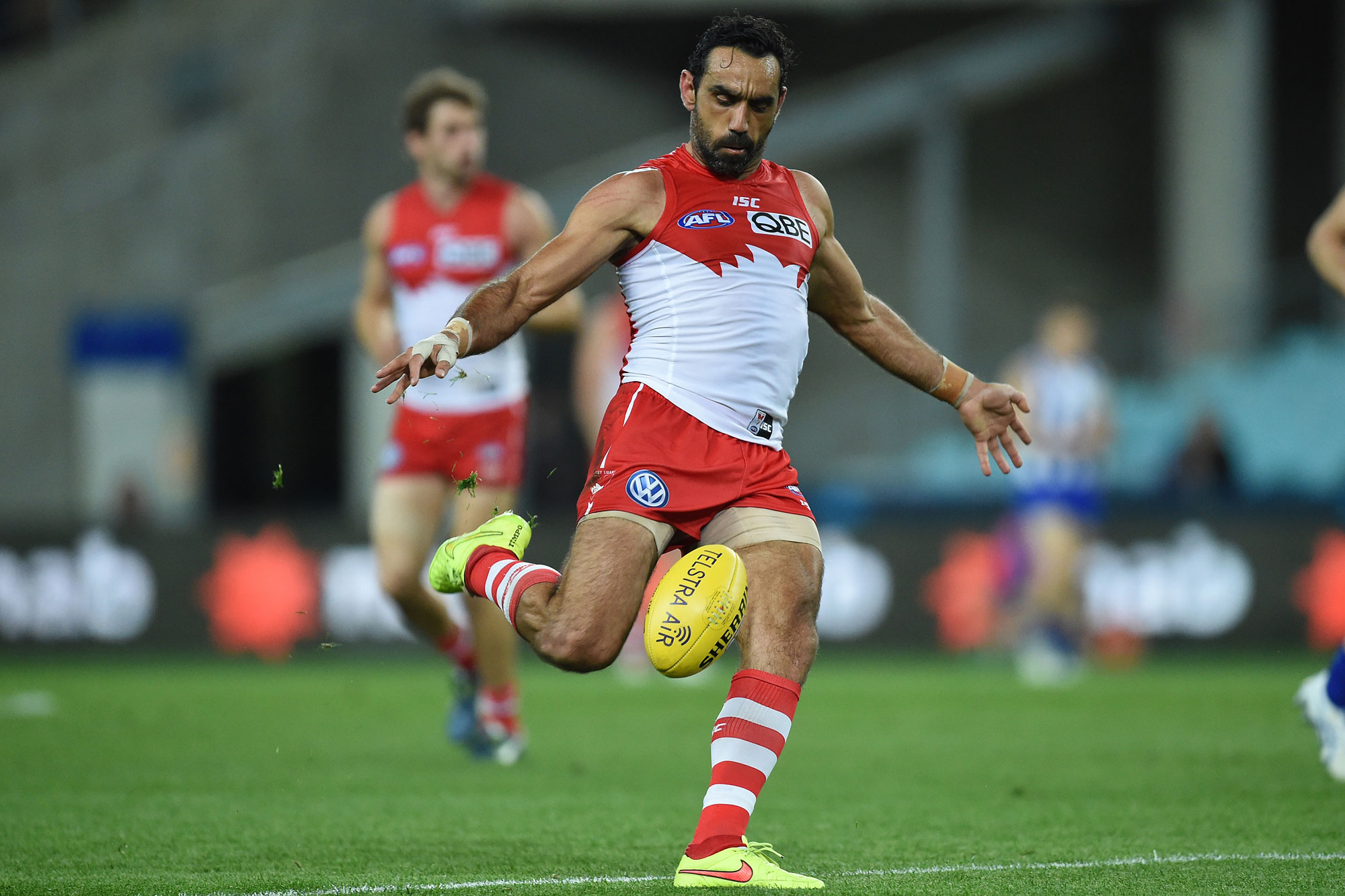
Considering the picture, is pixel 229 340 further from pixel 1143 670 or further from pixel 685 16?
pixel 1143 670

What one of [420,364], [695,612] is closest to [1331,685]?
[695,612]

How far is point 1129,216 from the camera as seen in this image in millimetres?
25562

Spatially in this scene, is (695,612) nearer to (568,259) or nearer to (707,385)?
(707,385)

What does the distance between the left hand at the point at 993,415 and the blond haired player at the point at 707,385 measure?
0.19m

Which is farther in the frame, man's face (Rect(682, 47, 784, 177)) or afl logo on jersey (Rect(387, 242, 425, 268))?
afl logo on jersey (Rect(387, 242, 425, 268))

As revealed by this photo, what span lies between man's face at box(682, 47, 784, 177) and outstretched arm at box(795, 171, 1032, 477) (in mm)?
369

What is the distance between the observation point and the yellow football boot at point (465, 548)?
543cm

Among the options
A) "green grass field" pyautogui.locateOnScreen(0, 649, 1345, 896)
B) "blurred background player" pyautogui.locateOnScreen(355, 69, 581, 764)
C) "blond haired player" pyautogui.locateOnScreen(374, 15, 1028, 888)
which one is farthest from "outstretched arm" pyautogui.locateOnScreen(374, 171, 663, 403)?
"blurred background player" pyautogui.locateOnScreen(355, 69, 581, 764)

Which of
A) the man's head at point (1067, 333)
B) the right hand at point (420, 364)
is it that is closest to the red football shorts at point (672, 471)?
the right hand at point (420, 364)

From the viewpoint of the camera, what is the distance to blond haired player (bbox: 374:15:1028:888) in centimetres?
488

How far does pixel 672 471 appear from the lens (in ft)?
16.4

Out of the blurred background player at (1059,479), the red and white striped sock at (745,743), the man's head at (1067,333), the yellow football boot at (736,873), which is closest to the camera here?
the yellow football boot at (736,873)

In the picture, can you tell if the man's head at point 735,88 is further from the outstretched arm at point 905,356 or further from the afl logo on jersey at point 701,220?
the outstretched arm at point 905,356

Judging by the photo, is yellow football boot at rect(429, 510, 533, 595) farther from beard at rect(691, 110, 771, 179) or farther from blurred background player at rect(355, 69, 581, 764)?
blurred background player at rect(355, 69, 581, 764)
